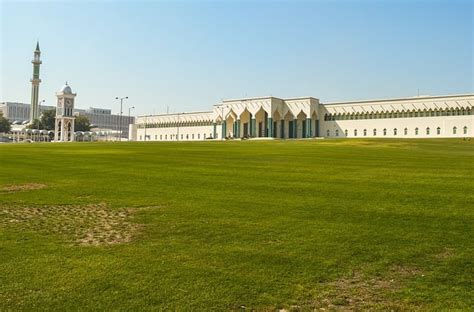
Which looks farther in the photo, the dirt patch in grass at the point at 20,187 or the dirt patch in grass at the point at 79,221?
the dirt patch in grass at the point at 20,187

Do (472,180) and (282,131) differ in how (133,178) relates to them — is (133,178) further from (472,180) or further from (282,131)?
(282,131)

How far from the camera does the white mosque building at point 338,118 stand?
94.1m

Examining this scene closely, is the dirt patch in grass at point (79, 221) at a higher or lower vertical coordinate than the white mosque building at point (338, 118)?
lower

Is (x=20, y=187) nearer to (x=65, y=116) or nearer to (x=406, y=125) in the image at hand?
(x=406, y=125)

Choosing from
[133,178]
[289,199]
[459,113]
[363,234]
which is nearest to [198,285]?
[363,234]

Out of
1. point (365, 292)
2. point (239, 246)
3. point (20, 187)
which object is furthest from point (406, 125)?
point (365, 292)

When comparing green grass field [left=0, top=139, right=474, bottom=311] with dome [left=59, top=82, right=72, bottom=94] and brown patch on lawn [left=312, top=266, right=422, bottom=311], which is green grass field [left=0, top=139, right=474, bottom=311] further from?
dome [left=59, top=82, right=72, bottom=94]

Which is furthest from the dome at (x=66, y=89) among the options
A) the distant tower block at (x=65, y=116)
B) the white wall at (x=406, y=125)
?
the white wall at (x=406, y=125)

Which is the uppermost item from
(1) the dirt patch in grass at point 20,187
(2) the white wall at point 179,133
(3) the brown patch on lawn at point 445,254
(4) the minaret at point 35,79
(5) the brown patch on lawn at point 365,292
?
(4) the minaret at point 35,79

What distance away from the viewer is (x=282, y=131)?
117 metres

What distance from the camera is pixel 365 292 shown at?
22.6 feet

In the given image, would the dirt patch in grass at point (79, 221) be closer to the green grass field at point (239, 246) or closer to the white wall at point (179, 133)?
the green grass field at point (239, 246)

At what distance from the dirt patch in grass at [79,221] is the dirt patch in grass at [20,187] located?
10.9 ft

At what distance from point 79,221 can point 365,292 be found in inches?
292
